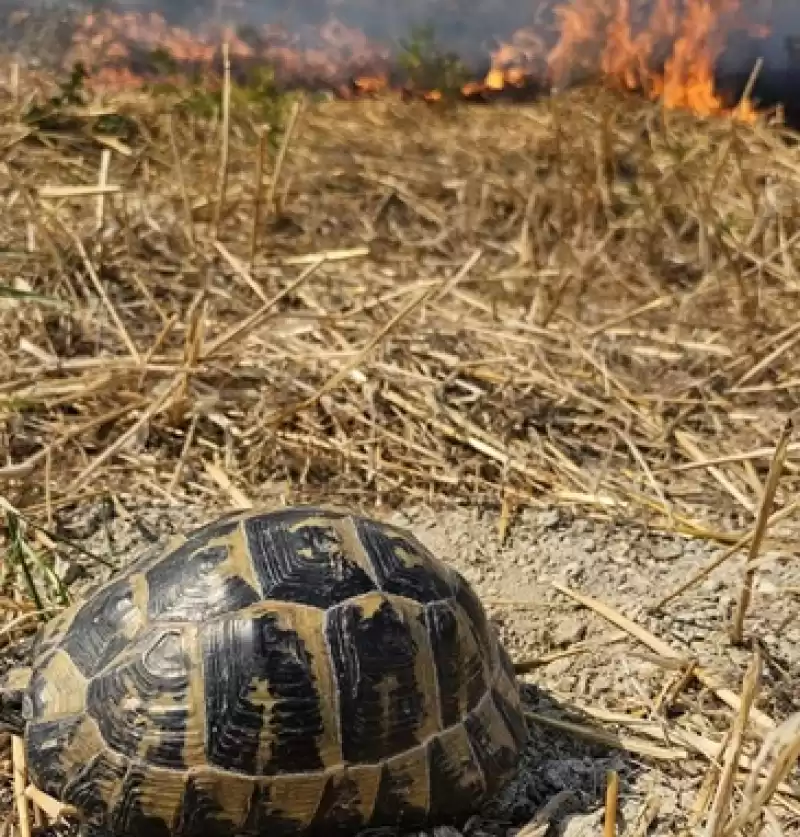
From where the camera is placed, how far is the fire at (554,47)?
16.9ft

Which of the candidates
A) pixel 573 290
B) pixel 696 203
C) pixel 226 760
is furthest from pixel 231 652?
pixel 696 203

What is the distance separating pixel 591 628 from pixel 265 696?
0.97m

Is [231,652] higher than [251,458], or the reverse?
[231,652]

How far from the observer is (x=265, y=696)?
1799 mm

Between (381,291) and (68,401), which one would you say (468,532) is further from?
(381,291)

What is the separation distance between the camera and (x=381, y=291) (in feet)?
13.2

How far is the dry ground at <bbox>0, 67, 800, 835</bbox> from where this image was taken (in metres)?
2.38

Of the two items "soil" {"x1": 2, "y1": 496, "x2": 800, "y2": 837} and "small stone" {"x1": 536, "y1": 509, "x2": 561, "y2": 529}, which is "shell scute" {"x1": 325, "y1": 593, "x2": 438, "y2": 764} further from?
"small stone" {"x1": 536, "y1": 509, "x2": 561, "y2": 529}

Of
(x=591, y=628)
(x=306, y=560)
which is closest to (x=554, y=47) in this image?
(x=591, y=628)

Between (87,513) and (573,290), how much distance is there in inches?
82.8

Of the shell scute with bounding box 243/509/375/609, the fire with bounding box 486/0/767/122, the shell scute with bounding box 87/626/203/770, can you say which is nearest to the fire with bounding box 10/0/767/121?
the fire with bounding box 486/0/767/122

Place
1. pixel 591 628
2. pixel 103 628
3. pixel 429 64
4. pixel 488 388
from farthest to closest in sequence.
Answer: pixel 429 64 → pixel 488 388 → pixel 591 628 → pixel 103 628

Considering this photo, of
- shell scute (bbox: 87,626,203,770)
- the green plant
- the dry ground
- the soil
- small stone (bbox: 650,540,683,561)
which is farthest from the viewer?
the green plant

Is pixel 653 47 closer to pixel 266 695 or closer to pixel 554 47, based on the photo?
pixel 554 47
